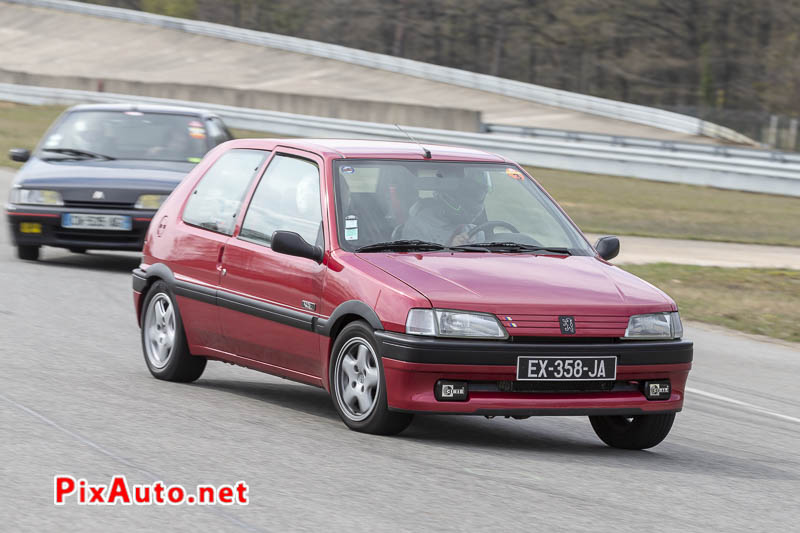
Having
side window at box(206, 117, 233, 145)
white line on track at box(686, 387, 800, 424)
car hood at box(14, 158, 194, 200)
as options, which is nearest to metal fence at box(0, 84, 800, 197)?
side window at box(206, 117, 233, 145)

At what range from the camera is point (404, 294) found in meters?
6.29

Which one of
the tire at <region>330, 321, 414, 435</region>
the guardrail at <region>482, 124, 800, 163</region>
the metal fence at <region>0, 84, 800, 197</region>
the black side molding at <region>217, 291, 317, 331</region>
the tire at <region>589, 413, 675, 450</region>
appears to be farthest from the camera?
the guardrail at <region>482, 124, 800, 163</region>

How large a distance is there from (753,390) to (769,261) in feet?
31.4

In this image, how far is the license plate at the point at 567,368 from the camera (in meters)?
6.27

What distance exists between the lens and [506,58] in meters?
91.8

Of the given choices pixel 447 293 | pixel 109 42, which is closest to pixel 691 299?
pixel 447 293

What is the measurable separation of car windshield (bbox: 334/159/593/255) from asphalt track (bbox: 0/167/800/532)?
0.97 metres

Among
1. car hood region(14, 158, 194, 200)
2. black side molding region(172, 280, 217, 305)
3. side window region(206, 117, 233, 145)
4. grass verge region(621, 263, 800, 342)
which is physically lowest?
grass verge region(621, 263, 800, 342)

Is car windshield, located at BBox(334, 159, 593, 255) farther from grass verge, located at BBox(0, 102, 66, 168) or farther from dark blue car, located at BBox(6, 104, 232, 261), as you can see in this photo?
grass verge, located at BBox(0, 102, 66, 168)

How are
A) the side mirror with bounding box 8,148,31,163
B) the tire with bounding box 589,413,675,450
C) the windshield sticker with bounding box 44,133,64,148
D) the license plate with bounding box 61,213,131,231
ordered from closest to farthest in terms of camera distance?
the tire with bounding box 589,413,675,450
the license plate with bounding box 61,213,131,231
the side mirror with bounding box 8,148,31,163
the windshield sticker with bounding box 44,133,64,148

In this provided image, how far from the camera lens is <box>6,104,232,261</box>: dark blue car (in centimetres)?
1355

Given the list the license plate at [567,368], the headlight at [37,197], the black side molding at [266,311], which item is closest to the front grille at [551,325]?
the license plate at [567,368]

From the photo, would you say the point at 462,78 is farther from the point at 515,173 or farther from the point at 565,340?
the point at 565,340

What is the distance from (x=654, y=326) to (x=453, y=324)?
3.43ft
